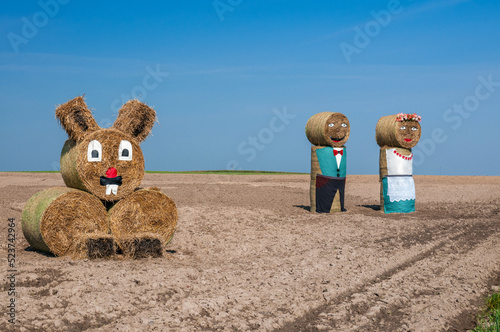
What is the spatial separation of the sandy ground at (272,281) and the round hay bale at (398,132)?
3.17 meters

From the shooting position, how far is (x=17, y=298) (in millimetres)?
5469

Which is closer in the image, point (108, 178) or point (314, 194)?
point (108, 178)

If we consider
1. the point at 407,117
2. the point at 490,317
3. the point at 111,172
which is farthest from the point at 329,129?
the point at 490,317

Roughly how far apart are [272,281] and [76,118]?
425cm

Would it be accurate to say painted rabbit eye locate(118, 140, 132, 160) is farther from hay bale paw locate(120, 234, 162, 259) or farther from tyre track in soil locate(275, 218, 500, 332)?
tyre track in soil locate(275, 218, 500, 332)

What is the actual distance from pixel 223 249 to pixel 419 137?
7.92 meters

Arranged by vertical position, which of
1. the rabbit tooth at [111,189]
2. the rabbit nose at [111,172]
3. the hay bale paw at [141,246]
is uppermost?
the rabbit nose at [111,172]

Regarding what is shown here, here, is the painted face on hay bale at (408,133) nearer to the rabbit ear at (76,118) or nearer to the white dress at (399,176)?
the white dress at (399,176)

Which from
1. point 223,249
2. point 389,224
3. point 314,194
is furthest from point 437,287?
point 314,194

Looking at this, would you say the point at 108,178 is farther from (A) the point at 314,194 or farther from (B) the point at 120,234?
(A) the point at 314,194

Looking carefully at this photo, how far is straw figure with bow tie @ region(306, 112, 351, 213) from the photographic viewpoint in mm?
14008

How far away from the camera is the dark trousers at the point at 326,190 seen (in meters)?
14.2

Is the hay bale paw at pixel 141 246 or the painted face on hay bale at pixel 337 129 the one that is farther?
the painted face on hay bale at pixel 337 129

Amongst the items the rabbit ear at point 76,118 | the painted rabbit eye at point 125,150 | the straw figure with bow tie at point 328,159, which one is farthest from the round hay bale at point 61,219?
the straw figure with bow tie at point 328,159
